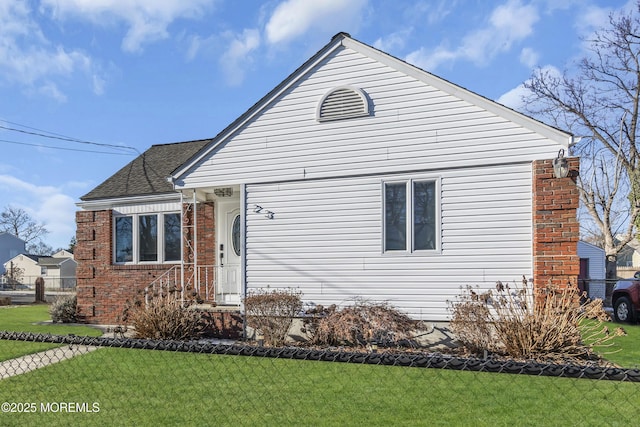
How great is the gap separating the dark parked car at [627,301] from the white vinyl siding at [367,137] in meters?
7.13

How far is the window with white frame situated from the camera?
13.3 metres

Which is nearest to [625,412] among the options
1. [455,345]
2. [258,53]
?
[455,345]

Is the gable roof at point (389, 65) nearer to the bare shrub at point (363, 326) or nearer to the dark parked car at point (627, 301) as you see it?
Result: the bare shrub at point (363, 326)

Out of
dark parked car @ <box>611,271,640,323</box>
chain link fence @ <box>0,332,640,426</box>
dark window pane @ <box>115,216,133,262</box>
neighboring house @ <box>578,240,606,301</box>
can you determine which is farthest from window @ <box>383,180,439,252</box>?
neighboring house @ <box>578,240,606,301</box>

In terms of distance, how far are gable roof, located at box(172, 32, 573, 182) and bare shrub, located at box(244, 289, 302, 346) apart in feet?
11.9

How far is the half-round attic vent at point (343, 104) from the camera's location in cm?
977

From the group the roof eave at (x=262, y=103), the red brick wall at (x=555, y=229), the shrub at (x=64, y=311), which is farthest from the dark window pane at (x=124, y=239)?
the red brick wall at (x=555, y=229)

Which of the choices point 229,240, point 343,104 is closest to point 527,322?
point 343,104

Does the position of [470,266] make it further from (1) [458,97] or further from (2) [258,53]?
(2) [258,53]

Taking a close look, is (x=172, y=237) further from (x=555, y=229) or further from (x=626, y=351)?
(x=626, y=351)

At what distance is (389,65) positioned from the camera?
379 inches

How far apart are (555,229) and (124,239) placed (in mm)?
11020

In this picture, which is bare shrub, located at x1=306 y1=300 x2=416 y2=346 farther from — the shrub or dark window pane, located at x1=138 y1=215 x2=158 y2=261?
the shrub

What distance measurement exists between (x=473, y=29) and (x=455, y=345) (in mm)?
6595
